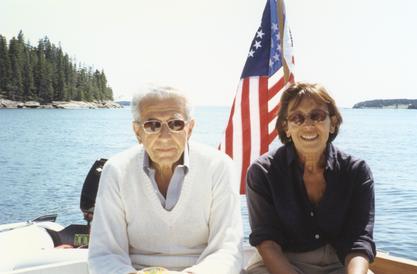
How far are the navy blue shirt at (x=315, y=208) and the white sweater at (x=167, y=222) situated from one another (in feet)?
0.88

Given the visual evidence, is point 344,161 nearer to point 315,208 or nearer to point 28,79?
point 315,208

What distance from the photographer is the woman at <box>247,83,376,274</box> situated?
265cm

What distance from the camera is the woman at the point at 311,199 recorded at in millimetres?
2648

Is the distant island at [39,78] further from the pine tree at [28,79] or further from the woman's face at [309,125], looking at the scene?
the woman's face at [309,125]

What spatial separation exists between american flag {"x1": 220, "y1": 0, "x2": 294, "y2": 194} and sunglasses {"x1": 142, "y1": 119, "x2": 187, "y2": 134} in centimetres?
191

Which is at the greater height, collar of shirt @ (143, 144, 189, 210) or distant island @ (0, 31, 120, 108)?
distant island @ (0, 31, 120, 108)

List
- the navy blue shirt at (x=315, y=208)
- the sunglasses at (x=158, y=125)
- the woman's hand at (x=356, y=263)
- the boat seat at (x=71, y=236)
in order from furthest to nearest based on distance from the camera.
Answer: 1. the boat seat at (x=71, y=236)
2. the navy blue shirt at (x=315, y=208)
3. the woman's hand at (x=356, y=263)
4. the sunglasses at (x=158, y=125)

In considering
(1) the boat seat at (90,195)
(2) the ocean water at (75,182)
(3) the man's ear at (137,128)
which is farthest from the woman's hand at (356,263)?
(1) the boat seat at (90,195)

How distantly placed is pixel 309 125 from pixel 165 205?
968 millimetres

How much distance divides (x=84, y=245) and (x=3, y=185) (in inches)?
608

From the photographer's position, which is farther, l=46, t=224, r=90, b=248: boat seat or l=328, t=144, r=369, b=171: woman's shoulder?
l=46, t=224, r=90, b=248: boat seat

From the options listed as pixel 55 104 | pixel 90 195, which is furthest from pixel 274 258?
pixel 55 104

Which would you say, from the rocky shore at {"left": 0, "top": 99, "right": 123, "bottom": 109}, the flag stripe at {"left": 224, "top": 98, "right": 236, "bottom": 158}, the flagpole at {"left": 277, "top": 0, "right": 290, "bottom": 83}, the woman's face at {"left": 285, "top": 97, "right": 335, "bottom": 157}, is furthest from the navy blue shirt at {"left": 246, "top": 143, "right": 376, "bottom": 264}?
the rocky shore at {"left": 0, "top": 99, "right": 123, "bottom": 109}

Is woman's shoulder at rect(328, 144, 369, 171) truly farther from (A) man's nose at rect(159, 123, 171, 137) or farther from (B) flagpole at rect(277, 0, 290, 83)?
(B) flagpole at rect(277, 0, 290, 83)
